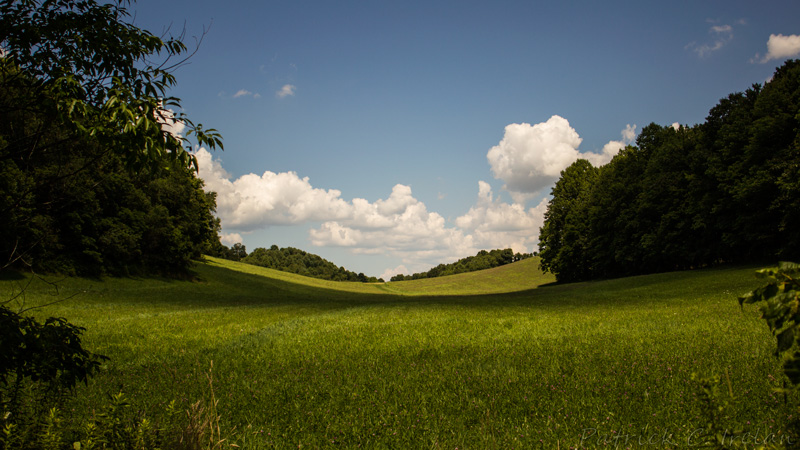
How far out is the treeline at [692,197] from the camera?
32.7m

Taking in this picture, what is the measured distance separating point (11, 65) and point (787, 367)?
8.52 m

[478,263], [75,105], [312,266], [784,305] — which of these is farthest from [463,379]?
[312,266]

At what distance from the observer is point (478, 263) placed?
157 meters

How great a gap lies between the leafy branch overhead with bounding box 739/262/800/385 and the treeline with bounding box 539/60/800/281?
125 feet

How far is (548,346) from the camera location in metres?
10.4

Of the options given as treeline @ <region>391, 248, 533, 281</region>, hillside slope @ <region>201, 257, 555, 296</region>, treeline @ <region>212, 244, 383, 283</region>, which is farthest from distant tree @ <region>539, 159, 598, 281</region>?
treeline @ <region>212, 244, 383, 283</region>

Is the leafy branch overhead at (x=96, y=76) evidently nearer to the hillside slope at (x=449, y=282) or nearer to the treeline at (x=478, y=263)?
the hillside slope at (x=449, y=282)

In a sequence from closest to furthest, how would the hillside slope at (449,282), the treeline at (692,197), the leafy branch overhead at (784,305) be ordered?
the leafy branch overhead at (784,305), the treeline at (692,197), the hillside slope at (449,282)

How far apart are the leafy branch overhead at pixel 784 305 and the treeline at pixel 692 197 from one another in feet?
125

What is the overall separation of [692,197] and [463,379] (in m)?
46.3

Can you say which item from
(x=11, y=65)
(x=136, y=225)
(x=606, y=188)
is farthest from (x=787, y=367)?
(x=606, y=188)

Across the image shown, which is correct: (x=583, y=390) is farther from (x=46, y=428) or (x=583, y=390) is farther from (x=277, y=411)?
(x=46, y=428)

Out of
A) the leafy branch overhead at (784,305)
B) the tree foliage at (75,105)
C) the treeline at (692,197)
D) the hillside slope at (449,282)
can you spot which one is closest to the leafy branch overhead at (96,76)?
the tree foliage at (75,105)

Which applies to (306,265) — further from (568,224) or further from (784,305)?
(784,305)
